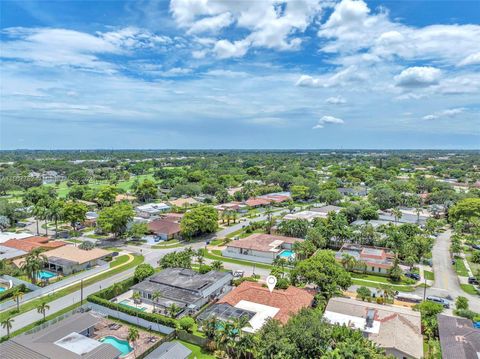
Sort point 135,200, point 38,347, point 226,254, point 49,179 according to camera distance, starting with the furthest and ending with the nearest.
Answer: point 49,179 < point 135,200 < point 226,254 < point 38,347

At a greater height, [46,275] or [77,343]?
[77,343]

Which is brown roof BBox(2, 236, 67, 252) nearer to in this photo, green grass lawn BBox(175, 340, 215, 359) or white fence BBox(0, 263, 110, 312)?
Answer: white fence BBox(0, 263, 110, 312)

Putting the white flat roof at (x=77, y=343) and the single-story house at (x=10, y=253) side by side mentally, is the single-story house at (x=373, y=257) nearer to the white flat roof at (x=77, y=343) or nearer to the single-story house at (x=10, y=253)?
the white flat roof at (x=77, y=343)

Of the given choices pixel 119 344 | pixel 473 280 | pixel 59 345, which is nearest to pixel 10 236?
pixel 59 345

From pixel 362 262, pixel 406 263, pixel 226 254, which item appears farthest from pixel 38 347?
pixel 406 263

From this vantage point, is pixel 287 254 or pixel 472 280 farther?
pixel 287 254

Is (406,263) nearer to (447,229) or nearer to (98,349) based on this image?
(447,229)

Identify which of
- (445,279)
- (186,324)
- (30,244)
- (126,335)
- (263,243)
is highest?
(263,243)

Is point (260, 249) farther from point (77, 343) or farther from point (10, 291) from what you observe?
point (10, 291)
